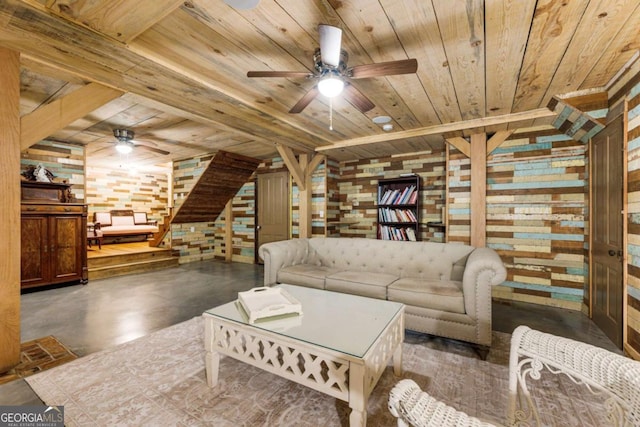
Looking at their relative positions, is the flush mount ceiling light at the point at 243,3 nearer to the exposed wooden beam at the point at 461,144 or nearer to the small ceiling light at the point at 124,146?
the exposed wooden beam at the point at 461,144

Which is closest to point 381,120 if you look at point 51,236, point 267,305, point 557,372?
point 267,305

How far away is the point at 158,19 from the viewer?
1632mm

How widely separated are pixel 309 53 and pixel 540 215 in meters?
3.55

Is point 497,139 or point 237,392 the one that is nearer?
point 237,392

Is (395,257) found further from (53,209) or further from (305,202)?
(53,209)

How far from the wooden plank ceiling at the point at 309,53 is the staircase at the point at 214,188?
2.18 m

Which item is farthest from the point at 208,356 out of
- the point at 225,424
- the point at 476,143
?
the point at 476,143

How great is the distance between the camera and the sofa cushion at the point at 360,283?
108 inches

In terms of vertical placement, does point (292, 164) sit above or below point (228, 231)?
above

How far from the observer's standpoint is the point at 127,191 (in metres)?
7.85

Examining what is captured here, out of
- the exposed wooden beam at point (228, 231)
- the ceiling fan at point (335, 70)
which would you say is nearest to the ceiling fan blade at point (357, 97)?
the ceiling fan at point (335, 70)

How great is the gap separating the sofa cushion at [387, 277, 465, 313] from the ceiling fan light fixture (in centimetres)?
186

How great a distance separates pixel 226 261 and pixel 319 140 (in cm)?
394

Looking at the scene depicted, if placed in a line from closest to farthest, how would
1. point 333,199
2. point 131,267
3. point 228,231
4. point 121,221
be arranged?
point 131,267, point 333,199, point 228,231, point 121,221
